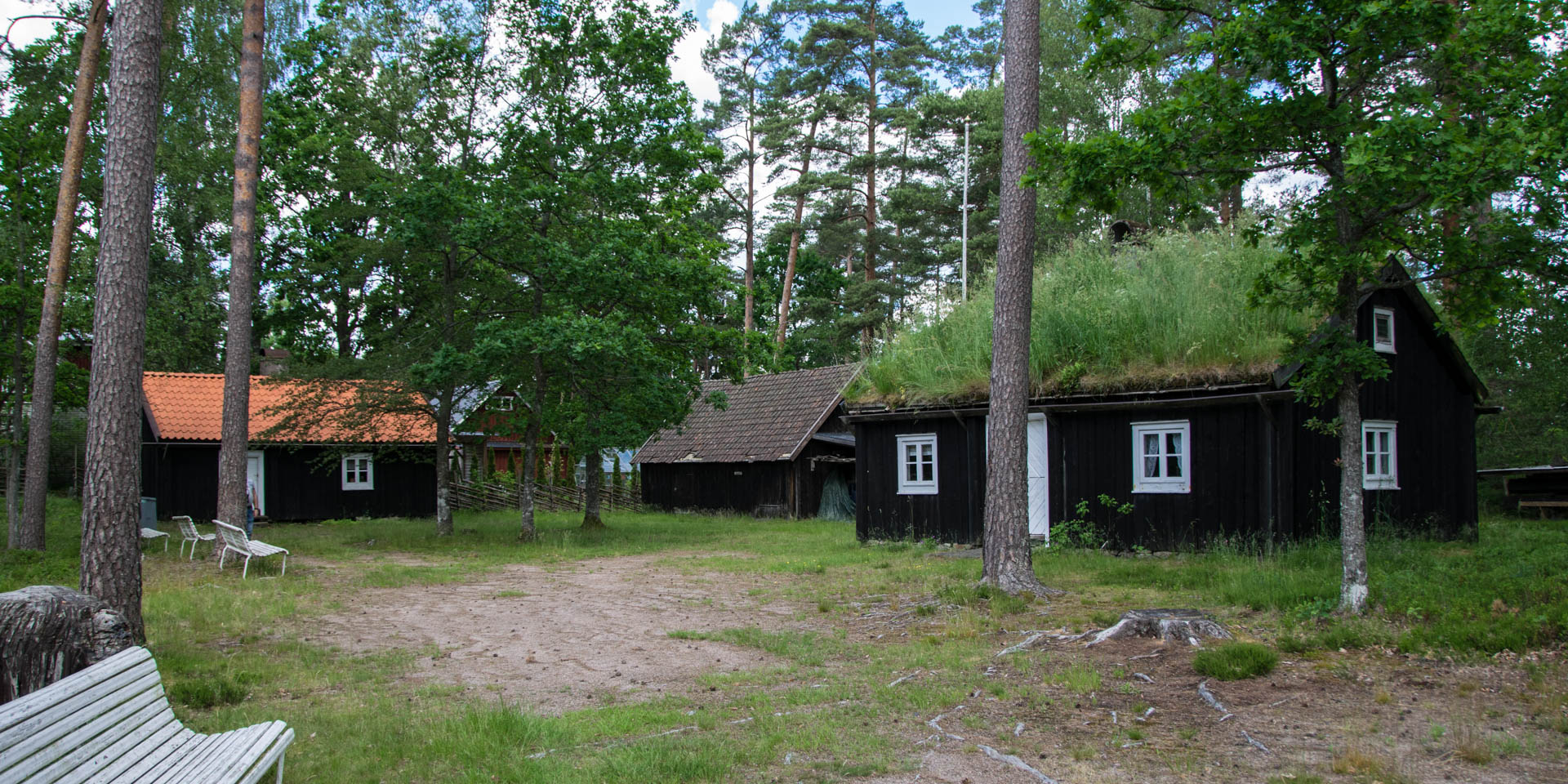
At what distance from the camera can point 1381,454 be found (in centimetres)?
1667

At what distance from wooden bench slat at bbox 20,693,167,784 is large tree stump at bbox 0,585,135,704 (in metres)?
0.31

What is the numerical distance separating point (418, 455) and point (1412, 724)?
89.4ft

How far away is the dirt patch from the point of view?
7.59 metres

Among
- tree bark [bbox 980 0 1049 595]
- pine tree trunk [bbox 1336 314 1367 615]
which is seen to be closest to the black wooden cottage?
pine tree trunk [bbox 1336 314 1367 615]

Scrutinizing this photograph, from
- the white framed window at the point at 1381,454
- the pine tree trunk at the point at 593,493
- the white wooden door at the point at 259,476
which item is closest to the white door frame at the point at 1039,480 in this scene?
the white framed window at the point at 1381,454

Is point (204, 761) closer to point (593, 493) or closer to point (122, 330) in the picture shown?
point (122, 330)

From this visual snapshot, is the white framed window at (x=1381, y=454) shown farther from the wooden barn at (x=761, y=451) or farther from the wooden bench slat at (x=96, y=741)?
the wooden bench slat at (x=96, y=741)

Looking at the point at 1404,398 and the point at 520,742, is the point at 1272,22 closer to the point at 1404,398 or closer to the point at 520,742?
the point at 520,742

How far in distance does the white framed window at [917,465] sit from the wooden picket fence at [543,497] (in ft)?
56.8

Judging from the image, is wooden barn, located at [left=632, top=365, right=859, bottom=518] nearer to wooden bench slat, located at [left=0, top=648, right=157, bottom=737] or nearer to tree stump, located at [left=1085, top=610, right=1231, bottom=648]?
tree stump, located at [left=1085, top=610, right=1231, bottom=648]

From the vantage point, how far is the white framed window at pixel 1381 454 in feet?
53.4

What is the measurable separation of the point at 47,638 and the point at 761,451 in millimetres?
26109

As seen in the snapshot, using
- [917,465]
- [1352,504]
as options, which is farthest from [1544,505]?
[1352,504]

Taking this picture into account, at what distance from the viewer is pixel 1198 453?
15547 millimetres
